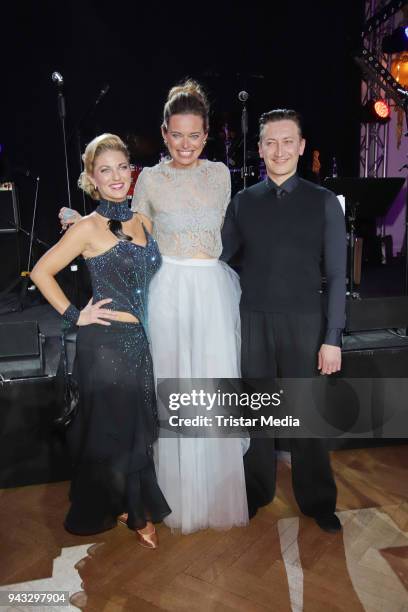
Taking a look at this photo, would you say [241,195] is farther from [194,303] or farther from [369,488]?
[369,488]

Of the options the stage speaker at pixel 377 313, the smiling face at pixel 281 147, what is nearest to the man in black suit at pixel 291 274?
the smiling face at pixel 281 147

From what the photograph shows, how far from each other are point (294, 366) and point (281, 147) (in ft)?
3.01

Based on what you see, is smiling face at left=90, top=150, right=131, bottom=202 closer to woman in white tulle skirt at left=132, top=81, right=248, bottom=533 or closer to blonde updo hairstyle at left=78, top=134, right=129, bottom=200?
blonde updo hairstyle at left=78, top=134, right=129, bottom=200

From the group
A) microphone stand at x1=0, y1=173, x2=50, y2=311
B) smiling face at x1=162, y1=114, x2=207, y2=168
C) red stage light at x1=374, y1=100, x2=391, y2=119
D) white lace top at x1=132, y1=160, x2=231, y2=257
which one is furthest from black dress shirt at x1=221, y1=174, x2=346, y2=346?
red stage light at x1=374, y1=100, x2=391, y2=119

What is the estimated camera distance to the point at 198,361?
2.23 m

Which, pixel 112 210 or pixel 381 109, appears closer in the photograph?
pixel 112 210

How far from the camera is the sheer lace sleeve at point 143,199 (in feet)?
7.35

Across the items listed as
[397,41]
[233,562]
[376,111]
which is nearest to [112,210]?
[233,562]

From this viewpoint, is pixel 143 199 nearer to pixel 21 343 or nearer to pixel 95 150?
pixel 95 150

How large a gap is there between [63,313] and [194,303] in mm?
528

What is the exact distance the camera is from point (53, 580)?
6.81ft

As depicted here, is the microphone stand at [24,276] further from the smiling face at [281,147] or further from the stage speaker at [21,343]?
the smiling face at [281,147]

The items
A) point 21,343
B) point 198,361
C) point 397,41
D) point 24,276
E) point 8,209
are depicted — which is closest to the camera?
point 198,361

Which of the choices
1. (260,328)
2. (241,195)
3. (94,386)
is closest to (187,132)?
(241,195)
